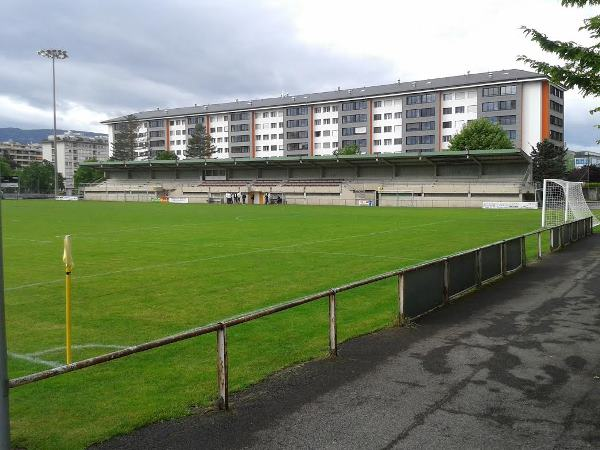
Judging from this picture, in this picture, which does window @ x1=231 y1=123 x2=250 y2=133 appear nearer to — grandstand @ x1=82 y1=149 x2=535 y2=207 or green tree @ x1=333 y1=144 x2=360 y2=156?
grandstand @ x1=82 y1=149 x2=535 y2=207

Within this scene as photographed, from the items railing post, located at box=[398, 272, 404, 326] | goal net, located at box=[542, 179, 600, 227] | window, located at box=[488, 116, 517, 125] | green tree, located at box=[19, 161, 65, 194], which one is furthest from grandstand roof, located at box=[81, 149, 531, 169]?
railing post, located at box=[398, 272, 404, 326]

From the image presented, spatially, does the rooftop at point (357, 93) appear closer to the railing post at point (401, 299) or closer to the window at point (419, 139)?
the window at point (419, 139)

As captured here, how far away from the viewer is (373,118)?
11112 centimetres

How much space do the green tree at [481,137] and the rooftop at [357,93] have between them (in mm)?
9836

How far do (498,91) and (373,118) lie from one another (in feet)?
84.3

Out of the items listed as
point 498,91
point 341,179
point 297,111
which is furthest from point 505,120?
point 297,111

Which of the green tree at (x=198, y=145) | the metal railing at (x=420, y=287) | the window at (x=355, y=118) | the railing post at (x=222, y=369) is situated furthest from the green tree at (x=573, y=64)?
the green tree at (x=198, y=145)

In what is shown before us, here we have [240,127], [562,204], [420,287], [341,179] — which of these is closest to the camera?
[420,287]

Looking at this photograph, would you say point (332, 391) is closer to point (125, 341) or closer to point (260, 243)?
point (125, 341)

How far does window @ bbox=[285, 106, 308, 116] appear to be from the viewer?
119469 millimetres

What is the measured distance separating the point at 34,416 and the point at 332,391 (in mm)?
3274

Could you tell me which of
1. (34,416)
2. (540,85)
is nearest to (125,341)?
(34,416)

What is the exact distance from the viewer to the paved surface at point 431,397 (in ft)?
16.7

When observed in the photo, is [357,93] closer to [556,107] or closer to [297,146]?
[297,146]
